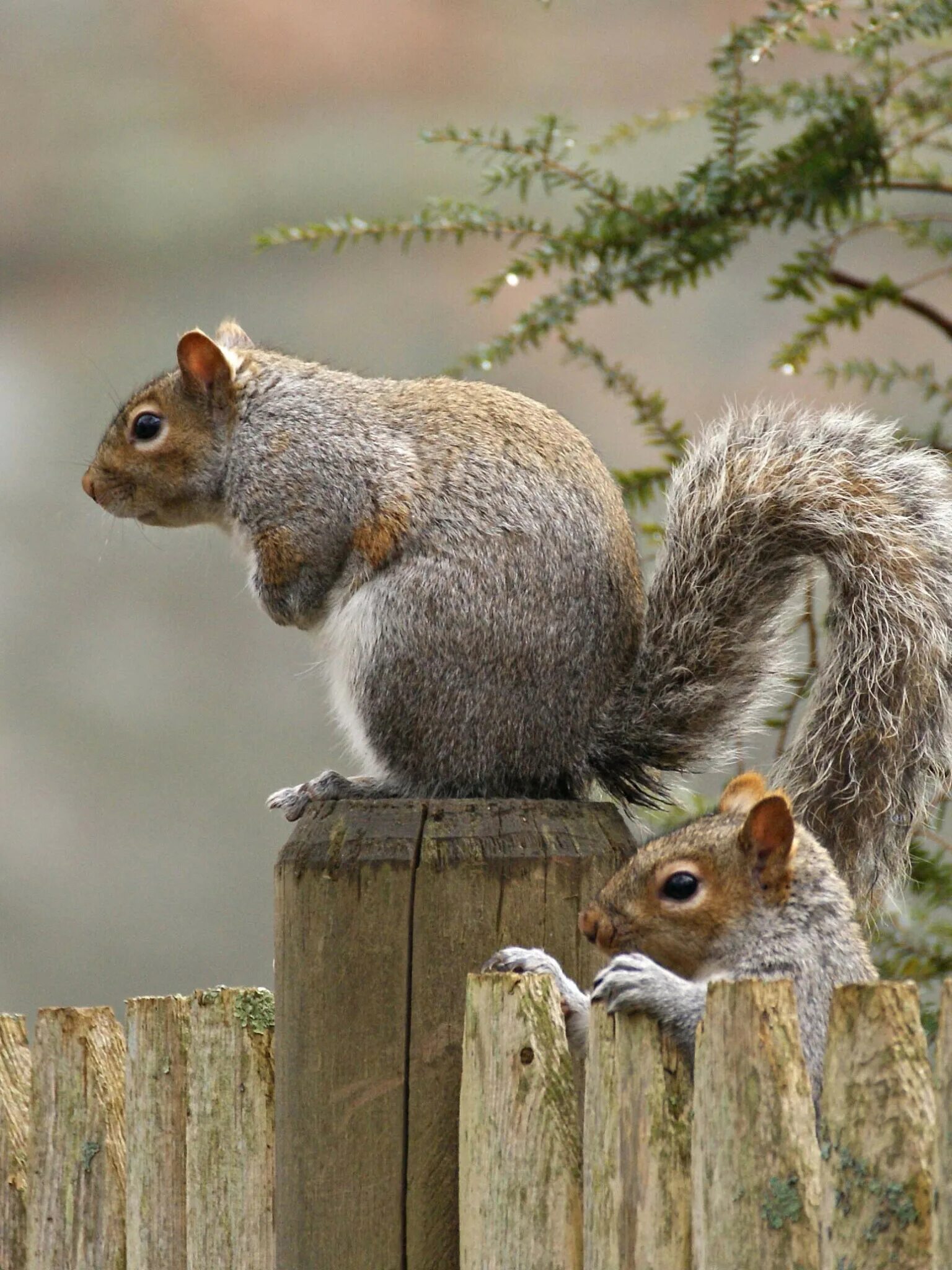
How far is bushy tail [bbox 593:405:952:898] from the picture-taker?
123cm

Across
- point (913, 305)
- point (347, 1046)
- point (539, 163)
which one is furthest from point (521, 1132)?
point (913, 305)

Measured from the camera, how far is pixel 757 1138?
0.79m

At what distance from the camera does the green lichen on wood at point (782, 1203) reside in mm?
782

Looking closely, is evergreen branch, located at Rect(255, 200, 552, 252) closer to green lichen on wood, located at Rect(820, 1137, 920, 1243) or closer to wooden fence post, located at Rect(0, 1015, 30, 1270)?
wooden fence post, located at Rect(0, 1015, 30, 1270)

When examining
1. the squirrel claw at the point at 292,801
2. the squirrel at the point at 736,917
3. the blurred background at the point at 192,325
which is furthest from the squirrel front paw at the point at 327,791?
the blurred background at the point at 192,325

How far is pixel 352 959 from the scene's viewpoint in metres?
1.04

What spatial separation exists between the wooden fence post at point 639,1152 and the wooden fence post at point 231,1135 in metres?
0.38

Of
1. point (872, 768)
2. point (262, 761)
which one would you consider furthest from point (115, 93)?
point (872, 768)

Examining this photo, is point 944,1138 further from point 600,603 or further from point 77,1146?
point 77,1146

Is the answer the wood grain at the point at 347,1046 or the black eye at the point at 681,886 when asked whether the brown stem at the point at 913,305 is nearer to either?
the black eye at the point at 681,886

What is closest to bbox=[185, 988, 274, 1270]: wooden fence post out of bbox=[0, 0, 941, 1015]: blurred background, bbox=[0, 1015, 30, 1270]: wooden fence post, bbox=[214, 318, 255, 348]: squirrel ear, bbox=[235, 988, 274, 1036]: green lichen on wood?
bbox=[235, 988, 274, 1036]: green lichen on wood

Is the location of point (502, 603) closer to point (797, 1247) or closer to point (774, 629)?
point (774, 629)

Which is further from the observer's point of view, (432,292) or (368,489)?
(432,292)

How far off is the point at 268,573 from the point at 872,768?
55 centimetres
